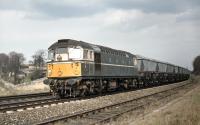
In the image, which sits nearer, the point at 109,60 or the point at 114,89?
the point at 109,60

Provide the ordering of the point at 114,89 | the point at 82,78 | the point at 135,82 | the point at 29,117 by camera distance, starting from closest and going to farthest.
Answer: the point at 29,117, the point at 82,78, the point at 114,89, the point at 135,82

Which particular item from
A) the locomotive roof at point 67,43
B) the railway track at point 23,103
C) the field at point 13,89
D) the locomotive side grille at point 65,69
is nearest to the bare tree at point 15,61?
the field at point 13,89

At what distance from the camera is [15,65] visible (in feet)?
421

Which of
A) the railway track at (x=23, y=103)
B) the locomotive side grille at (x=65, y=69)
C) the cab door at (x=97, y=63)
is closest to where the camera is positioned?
the railway track at (x=23, y=103)

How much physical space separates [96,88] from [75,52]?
4.00 metres

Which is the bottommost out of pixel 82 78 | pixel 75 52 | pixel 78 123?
→ pixel 78 123

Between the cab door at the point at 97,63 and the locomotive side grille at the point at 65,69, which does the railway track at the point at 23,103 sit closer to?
the locomotive side grille at the point at 65,69

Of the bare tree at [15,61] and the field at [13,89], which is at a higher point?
the bare tree at [15,61]

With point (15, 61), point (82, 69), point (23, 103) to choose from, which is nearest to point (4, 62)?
point (15, 61)

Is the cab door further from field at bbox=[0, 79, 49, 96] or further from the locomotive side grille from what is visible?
field at bbox=[0, 79, 49, 96]

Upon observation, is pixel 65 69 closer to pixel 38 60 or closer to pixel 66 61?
pixel 66 61

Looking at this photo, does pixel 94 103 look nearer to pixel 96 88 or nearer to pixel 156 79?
pixel 96 88

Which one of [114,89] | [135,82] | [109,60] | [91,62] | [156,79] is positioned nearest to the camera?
[91,62]

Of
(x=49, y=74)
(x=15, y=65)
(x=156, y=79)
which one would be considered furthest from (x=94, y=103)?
(x=15, y=65)
